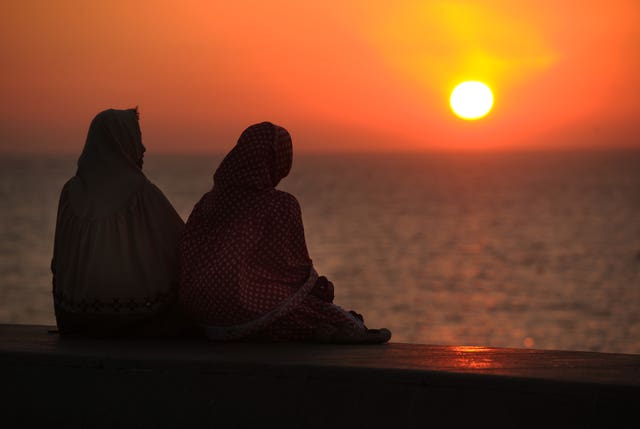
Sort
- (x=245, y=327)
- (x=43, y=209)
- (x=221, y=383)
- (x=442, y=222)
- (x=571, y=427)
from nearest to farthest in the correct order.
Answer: (x=571, y=427), (x=221, y=383), (x=245, y=327), (x=442, y=222), (x=43, y=209)

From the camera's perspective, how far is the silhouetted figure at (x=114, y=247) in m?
5.32

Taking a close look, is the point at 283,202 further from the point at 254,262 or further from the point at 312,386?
the point at 312,386

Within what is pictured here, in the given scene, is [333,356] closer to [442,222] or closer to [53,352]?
[53,352]

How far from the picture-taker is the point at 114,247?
5332 mm

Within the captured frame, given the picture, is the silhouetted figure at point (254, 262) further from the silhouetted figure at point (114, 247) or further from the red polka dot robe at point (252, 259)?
the silhouetted figure at point (114, 247)

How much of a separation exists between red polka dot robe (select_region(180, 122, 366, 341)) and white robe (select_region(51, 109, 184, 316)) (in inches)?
8.8

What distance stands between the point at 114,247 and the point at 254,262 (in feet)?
2.31

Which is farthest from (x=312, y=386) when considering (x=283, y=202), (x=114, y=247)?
(x=114, y=247)

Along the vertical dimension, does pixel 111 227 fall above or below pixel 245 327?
above

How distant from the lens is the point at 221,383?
175 inches

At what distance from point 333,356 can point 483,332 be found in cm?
1979

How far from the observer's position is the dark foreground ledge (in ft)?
13.3

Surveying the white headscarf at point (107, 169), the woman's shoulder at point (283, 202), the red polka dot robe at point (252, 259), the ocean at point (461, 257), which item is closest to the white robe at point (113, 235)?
the white headscarf at point (107, 169)

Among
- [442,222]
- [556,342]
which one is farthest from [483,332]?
[442,222]
